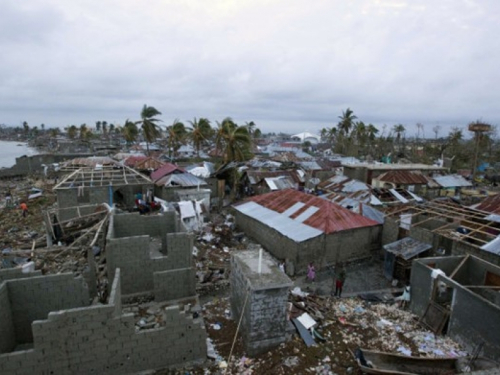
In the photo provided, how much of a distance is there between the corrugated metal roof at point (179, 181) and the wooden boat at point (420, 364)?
17.6 metres

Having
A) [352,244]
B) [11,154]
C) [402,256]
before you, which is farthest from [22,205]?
[11,154]

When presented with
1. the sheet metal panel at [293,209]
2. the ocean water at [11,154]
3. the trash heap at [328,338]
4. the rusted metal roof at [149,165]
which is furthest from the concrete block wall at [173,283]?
the ocean water at [11,154]

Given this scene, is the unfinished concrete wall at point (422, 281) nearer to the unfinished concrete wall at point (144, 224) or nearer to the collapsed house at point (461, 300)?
the collapsed house at point (461, 300)

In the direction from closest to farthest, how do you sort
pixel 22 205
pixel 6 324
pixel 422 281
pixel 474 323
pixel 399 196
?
pixel 6 324, pixel 474 323, pixel 422 281, pixel 22 205, pixel 399 196

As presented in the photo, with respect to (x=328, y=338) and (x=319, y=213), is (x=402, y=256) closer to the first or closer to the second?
(x=319, y=213)

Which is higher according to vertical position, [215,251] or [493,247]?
[493,247]

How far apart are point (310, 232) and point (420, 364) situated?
7.79 meters

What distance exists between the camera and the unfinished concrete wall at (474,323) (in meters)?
8.77

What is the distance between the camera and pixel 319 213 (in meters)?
16.9

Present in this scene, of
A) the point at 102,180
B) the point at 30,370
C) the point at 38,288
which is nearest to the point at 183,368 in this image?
the point at 30,370

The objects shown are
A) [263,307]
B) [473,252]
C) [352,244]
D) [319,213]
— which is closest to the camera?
[263,307]

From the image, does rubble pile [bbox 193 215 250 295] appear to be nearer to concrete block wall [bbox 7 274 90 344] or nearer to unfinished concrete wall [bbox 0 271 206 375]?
unfinished concrete wall [bbox 0 271 206 375]

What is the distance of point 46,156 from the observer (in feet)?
154

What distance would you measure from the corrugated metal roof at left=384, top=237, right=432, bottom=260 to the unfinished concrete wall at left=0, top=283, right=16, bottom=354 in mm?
14511
